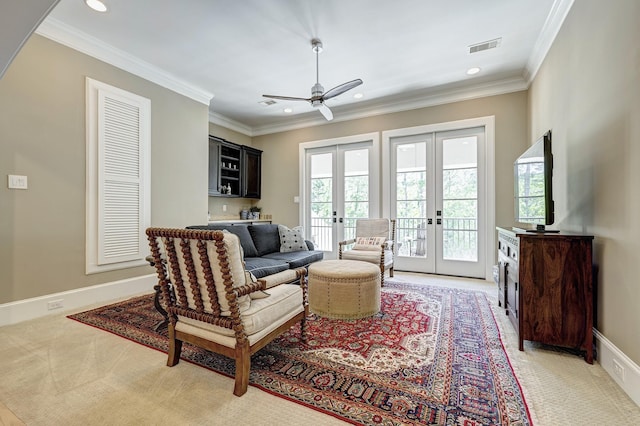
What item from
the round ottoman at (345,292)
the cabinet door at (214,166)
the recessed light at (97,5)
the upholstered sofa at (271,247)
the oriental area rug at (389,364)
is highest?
the recessed light at (97,5)

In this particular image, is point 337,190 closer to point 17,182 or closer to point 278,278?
point 278,278

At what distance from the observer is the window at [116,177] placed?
3.19 metres

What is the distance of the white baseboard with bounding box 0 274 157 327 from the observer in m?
2.60

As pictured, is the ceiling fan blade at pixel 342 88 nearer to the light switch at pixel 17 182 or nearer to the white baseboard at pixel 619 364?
the white baseboard at pixel 619 364

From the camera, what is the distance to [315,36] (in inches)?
119

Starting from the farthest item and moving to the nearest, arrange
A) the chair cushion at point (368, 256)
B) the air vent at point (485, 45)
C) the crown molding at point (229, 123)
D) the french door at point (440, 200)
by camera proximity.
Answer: the crown molding at point (229, 123) → the french door at point (440, 200) → the chair cushion at point (368, 256) → the air vent at point (485, 45)

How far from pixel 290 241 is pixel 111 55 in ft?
10.5

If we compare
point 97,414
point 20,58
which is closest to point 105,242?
point 20,58

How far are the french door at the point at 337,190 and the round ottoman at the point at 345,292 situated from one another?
2463 millimetres

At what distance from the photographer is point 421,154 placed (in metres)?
4.72

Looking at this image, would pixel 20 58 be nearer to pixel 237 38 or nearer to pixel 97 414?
pixel 237 38

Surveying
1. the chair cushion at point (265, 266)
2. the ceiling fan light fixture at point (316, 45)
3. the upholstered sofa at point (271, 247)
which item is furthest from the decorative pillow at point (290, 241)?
the ceiling fan light fixture at point (316, 45)

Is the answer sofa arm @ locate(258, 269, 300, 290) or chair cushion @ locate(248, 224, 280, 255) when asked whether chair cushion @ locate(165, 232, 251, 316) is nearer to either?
sofa arm @ locate(258, 269, 300, 290)

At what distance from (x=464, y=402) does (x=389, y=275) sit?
2.97 m
